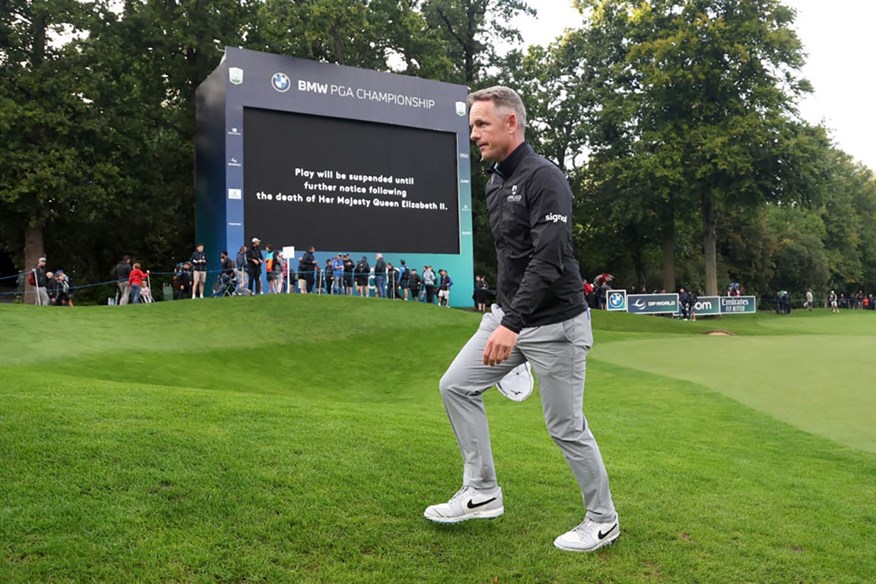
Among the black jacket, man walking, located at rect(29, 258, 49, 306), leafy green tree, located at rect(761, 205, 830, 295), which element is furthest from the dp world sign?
the black jacket

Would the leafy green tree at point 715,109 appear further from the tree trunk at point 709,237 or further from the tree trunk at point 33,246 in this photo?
the tree trunk at point 33,246

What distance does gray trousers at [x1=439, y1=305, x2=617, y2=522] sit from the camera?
148 inches

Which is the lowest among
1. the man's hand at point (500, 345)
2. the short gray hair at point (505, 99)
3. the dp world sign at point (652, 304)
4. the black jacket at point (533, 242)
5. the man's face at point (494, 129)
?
the dp world sign at point (652, 304)

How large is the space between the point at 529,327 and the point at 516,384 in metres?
0.54

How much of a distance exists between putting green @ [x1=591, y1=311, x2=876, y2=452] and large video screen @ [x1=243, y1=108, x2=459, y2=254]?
41.6 ft

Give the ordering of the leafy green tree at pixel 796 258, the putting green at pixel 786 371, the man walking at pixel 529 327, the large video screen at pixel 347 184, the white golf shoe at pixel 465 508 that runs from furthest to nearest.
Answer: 1. the leafy green tree at pixel 796 258
2. the large video screen at pixel 347 184
3. the putting green at pixel 786 371
4. the white golf shoe at pixel 465 508
5. the man walking at pixel 529 327

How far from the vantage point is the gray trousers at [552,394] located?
3750 mm

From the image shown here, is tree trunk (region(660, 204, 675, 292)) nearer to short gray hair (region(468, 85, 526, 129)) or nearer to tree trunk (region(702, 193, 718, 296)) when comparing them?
tree trunk (region(702, 193, 718, 296))

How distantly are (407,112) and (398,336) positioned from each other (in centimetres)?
1324

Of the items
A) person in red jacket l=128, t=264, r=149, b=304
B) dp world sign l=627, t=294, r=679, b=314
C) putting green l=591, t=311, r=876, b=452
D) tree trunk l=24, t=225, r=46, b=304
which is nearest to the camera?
putting green l=591, t=311, r=876, b=452

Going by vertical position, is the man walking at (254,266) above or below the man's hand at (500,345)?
above

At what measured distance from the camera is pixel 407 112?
2891cm

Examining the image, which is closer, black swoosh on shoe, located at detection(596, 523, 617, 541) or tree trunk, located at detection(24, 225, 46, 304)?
black swoosh on shoe, located at detection(596, 523, 617, 541)

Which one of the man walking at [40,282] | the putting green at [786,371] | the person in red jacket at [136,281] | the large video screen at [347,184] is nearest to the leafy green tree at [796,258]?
the large video screen at [347,184]
